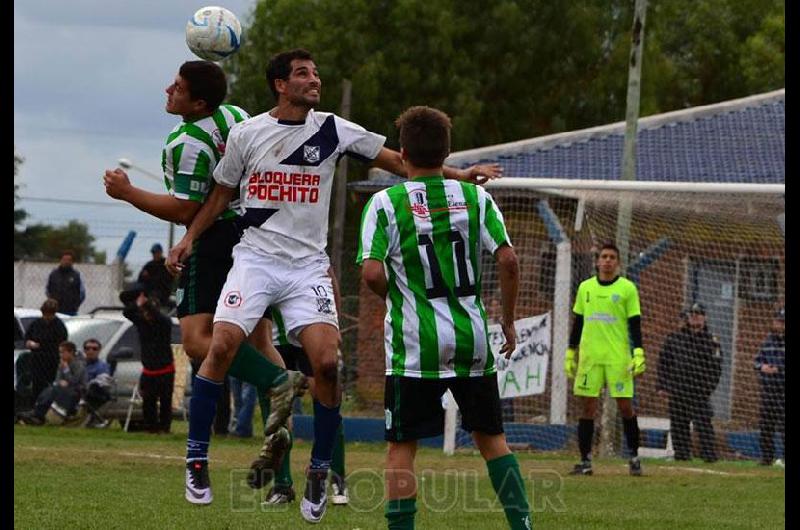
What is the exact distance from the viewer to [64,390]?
20.9 metres

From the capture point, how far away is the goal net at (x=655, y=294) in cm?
1878

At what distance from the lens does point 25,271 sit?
33188 mm

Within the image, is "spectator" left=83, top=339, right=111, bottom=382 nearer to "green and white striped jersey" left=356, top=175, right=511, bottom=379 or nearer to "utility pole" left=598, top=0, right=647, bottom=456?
"utility pole" left=598, top=0, right=647, bottom=456

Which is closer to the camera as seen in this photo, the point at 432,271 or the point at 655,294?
the point at 432,271

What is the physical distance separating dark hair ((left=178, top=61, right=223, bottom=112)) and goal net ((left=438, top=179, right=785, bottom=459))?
935 centimetres

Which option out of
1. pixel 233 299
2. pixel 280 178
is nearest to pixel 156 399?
pixel 233 299

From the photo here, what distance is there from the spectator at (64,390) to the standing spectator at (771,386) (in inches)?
321

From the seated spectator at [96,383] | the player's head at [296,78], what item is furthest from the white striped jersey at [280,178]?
the seated spectator at [96,383]

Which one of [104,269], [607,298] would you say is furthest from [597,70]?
[607,298]

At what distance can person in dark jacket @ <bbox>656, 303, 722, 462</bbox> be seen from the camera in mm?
18703

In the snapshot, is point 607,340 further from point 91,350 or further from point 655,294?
point 91,350

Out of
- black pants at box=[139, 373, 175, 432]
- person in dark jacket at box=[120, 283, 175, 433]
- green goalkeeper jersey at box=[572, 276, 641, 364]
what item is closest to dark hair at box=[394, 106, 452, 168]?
green goalkeeper jersey at box=[572, 276, 641, 364]

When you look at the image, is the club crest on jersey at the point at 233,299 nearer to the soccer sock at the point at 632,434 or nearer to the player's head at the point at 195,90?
the player's head at the point at 195,90

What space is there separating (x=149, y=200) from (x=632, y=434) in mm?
7912
